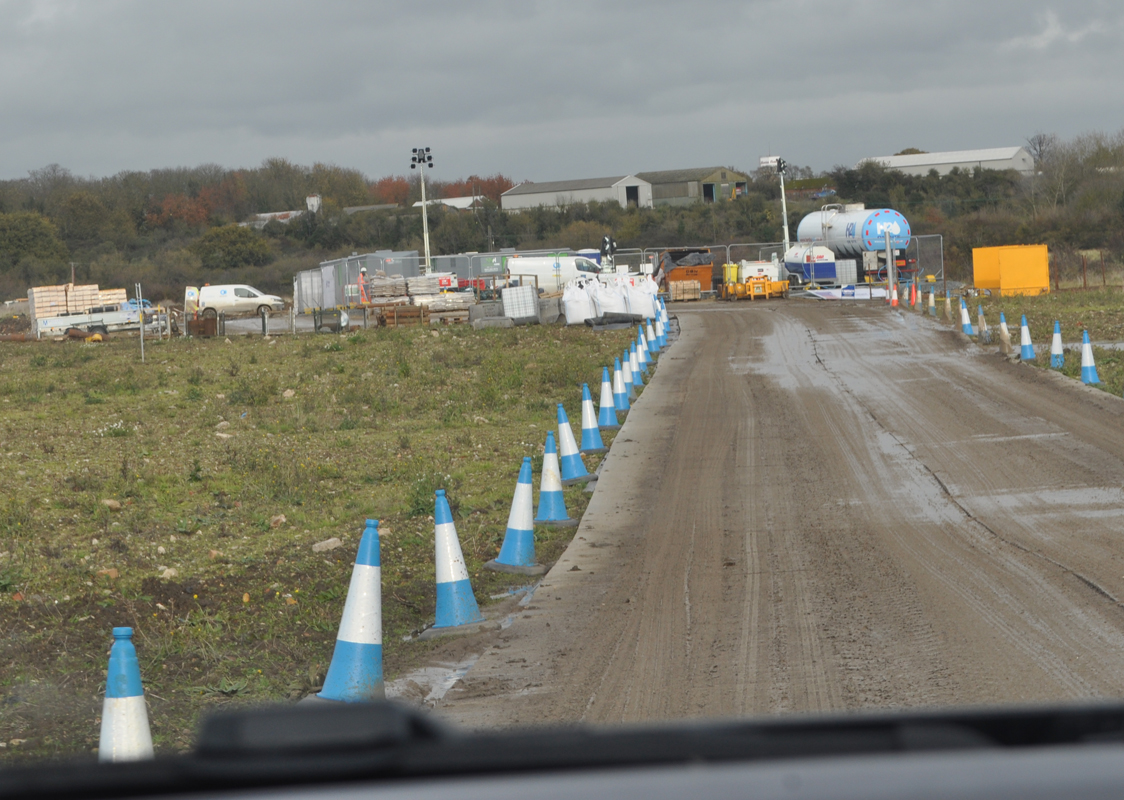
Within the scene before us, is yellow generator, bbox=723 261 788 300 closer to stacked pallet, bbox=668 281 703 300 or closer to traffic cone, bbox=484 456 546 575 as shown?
stacked pallet, bbox=668 281 703 300

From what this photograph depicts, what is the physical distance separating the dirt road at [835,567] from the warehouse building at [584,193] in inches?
4079

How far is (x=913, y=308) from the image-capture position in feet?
118

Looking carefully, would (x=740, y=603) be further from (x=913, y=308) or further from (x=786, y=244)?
(x=786, y=244)

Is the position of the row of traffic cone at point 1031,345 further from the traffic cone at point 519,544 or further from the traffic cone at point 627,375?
the traffic cone at point 519,544

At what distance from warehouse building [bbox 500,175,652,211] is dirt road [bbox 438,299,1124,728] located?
10361cm

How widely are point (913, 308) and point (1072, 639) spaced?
30.8 m

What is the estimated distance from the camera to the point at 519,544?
9578mm

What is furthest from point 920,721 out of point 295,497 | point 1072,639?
point 295,497

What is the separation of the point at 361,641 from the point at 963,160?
12524cm

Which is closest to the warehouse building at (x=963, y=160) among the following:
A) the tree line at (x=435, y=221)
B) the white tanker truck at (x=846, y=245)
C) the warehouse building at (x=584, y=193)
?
the tree line at (x=435, y=221)

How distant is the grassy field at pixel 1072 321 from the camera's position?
19.7m

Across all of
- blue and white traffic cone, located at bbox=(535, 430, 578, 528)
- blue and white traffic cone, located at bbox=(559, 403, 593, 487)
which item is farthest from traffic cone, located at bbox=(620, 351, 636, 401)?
blue and white traffic cone, located at bbox=(535, 430, 578, 528)

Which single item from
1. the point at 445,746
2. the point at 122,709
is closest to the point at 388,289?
the point at 122,709

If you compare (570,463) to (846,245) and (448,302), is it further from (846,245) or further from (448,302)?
(846,245)
